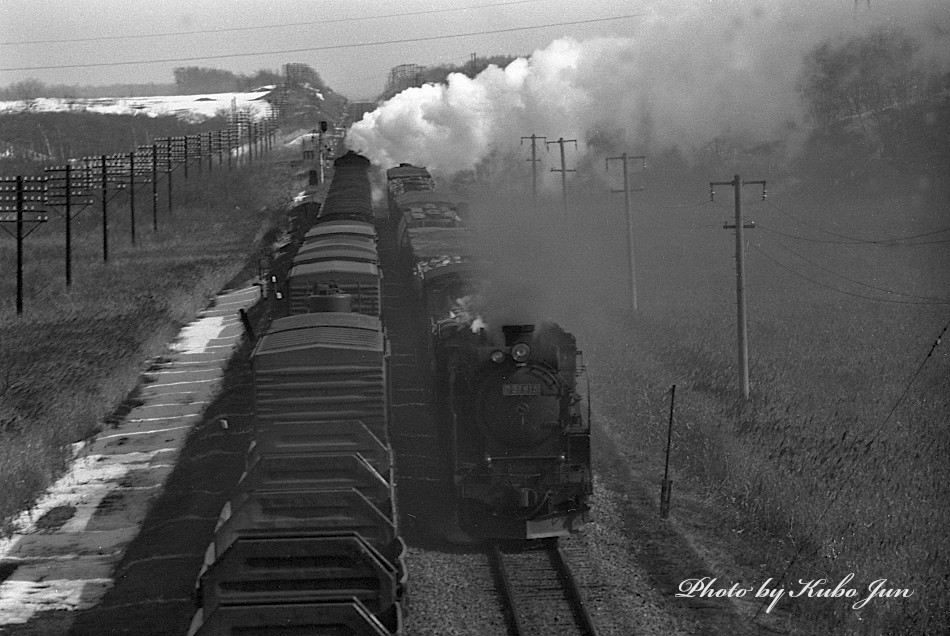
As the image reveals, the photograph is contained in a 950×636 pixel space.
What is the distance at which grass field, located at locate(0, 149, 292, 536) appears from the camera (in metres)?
25.5

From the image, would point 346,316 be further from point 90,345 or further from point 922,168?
point 922,168

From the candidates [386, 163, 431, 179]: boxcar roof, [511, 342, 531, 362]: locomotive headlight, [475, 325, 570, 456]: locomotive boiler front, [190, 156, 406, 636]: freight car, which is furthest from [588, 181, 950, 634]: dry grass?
[386, 163, 431, 179]: boxcar roof

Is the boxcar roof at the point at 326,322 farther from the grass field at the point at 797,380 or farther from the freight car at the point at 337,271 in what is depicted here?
the grass field at the point at 797,380

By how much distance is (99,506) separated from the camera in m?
21.4

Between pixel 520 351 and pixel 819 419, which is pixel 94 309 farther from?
pixel 520 351

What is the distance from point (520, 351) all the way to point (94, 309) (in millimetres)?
28087

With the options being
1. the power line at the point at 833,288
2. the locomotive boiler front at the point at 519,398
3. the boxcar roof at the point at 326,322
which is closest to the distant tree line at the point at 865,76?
the power line at the point at 833,288

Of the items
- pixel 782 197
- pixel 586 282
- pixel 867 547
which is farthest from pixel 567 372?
pixel 782 197

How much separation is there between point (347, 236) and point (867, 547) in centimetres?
1660

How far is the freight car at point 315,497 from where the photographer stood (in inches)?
422

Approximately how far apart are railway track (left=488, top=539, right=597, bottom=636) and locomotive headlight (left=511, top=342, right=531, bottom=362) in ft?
10.4

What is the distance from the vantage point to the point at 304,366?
18.2m

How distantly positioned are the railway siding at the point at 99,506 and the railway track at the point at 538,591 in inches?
242

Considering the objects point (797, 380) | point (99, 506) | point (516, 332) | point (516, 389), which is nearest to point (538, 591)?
point (516, 389)
